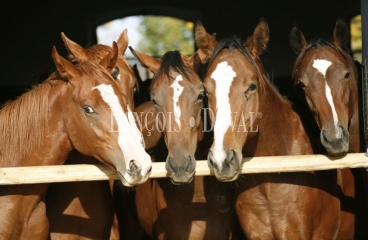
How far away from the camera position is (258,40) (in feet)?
15.2

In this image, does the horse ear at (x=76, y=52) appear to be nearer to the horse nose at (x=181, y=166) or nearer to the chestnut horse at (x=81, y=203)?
the chestnut horse at (x=81, y=203)

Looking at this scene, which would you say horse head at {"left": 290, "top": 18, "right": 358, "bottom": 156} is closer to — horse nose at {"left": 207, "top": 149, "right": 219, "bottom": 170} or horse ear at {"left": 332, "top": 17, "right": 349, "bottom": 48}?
horse ear at {"left": 332, "top": 17, "right": 349, "bottom": 48}

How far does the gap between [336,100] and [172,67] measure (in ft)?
4.20

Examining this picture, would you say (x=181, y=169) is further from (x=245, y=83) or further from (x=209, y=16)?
(x=209, y=16)

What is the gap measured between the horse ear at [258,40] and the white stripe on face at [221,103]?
406mm

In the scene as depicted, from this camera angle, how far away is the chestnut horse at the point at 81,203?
14.3 ft

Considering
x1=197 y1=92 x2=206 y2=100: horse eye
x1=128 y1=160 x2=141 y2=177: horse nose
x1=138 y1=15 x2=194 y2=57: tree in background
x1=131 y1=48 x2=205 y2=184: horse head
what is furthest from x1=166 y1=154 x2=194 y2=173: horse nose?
x1=138 y1=15 x2=194 y2=57: tree in background

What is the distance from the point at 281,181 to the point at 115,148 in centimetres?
136

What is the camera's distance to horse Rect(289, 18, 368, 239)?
4.31 metres

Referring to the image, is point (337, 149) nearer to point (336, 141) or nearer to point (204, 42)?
point (336, 141)

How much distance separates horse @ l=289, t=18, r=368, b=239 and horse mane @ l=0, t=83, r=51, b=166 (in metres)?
1.98

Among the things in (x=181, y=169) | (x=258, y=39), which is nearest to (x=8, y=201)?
(x=181, y=169)

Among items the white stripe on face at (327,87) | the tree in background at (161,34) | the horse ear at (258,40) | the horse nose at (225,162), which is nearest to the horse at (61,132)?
the horse nose at (225,162)

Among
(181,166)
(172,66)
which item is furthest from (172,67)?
(181,166)
